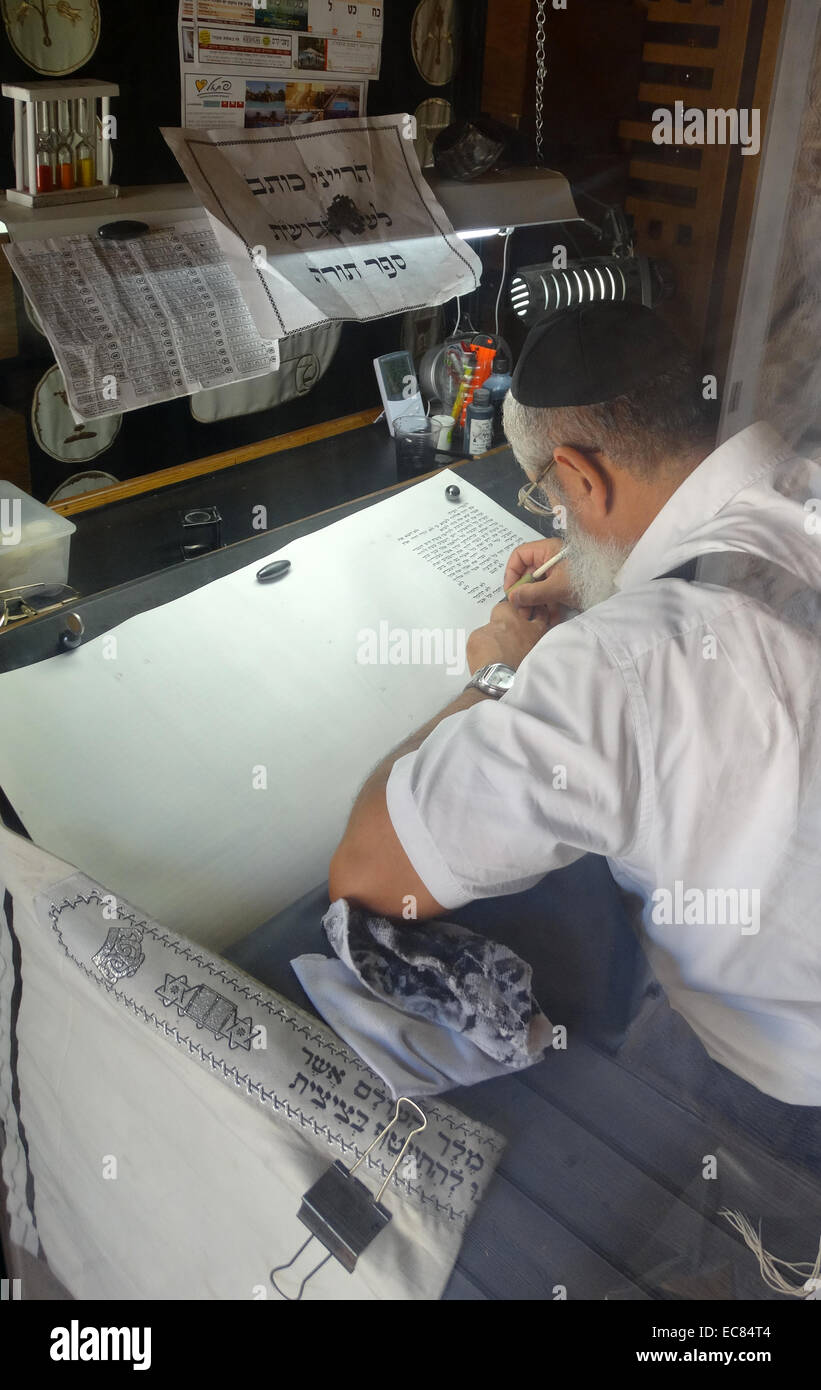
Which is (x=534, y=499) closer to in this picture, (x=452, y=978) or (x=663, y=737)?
(x=663, y=737)

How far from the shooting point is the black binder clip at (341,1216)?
63 cm

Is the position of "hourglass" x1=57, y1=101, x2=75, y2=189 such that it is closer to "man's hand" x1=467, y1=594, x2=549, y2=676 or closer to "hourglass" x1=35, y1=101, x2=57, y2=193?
"hourglass" x1=35, y1=101, x2=57, y2=193

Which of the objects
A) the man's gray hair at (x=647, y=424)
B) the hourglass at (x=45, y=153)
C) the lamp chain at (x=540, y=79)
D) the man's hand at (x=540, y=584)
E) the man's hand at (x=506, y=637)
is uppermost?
the lamp chain at (x=540, y=79)

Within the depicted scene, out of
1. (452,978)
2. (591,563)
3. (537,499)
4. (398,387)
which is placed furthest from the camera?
(398,387)

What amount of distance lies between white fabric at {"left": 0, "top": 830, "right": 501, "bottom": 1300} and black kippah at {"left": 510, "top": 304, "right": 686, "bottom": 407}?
1.72ft

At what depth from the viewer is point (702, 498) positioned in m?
0.79

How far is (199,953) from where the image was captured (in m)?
0.75

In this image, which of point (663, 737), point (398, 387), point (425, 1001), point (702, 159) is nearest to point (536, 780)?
point (663, 737)

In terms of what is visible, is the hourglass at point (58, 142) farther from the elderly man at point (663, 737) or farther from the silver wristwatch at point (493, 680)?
the silver wristwatch at point (493, 680)

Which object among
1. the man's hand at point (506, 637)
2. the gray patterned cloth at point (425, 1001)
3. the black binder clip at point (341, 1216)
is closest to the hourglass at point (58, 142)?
the man's hand at point (506, 637)

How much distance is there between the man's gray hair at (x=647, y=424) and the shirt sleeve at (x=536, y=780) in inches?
6.5

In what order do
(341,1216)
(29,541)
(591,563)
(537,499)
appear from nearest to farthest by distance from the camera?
(341,1216) < (591,563) < (537,499) < (29,541)

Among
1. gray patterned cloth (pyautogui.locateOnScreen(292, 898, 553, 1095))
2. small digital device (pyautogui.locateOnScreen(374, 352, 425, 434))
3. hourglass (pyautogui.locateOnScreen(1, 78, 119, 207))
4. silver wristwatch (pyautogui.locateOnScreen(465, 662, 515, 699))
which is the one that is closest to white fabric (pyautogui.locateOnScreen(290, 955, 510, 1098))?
gray patterned cloth (pyautogui.locateOnScreen(292, 898, 553, 1095))

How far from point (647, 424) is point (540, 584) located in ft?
0.85
